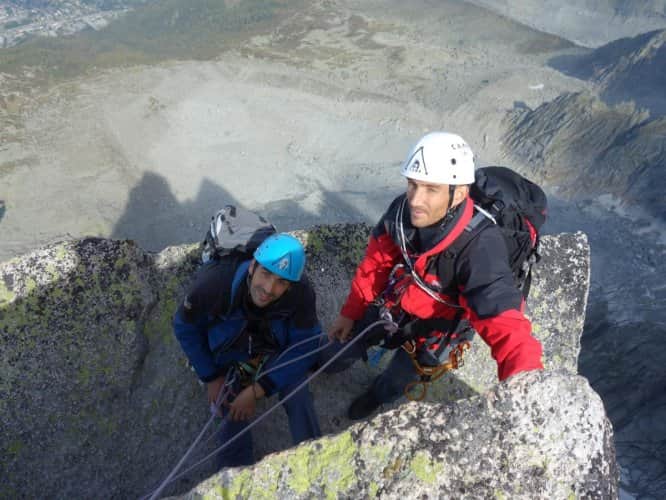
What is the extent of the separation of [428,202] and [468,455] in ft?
5.71

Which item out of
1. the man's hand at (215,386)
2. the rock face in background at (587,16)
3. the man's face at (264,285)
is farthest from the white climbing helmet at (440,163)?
the rock face in background at (587,16)

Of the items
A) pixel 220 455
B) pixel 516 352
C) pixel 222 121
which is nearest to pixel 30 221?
pixel 222 121

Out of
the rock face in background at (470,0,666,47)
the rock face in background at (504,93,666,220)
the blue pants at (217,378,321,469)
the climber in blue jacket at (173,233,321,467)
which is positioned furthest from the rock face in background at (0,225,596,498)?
Answer: the rock face in background at (470,0,666,47)

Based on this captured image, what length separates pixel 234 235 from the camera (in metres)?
4.40

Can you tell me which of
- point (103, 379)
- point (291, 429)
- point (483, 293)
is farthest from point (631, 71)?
point (103, 379)

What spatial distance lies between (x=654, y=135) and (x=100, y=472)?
18.8 meters

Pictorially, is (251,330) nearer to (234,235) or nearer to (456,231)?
(234,235)

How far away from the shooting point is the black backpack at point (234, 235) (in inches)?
170

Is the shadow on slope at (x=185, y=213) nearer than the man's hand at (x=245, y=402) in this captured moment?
No

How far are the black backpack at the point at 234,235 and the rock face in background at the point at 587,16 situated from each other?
36117mm

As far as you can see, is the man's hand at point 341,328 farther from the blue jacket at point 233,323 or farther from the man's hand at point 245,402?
the man's hand at point 245,402

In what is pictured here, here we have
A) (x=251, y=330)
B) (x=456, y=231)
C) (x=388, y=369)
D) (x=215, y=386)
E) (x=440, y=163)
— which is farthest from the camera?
(x=388, y=369)

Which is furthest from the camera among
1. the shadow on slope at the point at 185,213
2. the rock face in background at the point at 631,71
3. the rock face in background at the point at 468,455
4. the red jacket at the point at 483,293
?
the rock face in background at the point at 631,71

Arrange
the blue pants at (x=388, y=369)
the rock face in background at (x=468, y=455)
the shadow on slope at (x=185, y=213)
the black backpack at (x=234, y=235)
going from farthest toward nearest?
the shadow on slope at (x=185, y=213)
the blue pants at (x=388, y=369)
the black backpack at (x=234, y=235)
the rock face in background at (x=468, y=455)
